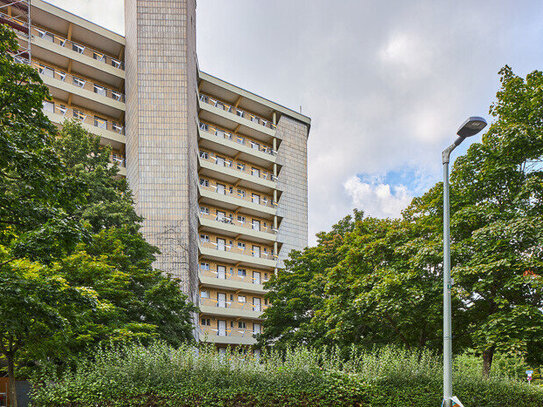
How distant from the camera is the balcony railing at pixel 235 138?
4995cm

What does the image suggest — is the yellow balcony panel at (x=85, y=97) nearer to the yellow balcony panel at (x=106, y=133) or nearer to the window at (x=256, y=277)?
the yellow balcony panel at (x=106, y=133)

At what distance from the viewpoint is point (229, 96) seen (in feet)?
169

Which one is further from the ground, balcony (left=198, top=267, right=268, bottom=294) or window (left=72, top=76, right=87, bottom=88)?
window (left=72, top=76, right=87, bottom=88)

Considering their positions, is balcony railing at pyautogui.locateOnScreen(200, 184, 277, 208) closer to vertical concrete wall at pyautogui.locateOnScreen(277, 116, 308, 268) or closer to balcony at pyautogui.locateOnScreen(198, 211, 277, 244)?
vertical concrete wall at pyautogui.locateOnScreen(277, 116, 308, 268)

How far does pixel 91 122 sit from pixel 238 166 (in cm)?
1669

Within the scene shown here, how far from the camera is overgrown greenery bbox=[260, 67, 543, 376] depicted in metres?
14.9

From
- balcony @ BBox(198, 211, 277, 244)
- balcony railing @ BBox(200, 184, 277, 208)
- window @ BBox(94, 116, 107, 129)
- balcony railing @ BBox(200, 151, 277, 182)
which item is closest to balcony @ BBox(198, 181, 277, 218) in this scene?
balcony railing @ BBox(200, 184, 277, 208)

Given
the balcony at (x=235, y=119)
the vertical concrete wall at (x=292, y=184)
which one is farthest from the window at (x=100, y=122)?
the vertical concrete wall at (x=292, y=184)

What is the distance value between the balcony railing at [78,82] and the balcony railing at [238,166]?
10.6 metres

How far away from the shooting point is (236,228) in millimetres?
47656

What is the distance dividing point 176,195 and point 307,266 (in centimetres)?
1225

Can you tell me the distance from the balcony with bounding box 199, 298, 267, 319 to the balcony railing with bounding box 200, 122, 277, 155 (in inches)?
688

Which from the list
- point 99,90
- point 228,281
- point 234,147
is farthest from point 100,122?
point 228,281

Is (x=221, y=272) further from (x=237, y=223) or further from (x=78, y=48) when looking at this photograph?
(x=78, y=48)
